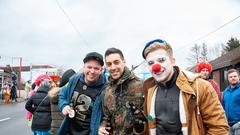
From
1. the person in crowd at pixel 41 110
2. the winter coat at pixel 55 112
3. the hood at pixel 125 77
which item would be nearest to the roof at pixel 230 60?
the person in crowd at pixel 41 110

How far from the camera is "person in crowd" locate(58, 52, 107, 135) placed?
3.12m

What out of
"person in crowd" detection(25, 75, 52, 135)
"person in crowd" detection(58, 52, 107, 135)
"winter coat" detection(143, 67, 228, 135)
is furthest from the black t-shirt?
"person in crowd" detection(25, 75, 52, 135)

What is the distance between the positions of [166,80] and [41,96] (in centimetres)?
322

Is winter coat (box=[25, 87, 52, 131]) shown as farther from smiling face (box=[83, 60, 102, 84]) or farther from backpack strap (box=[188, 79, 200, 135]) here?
backpack strap (box=[188, 79, 200, 135])

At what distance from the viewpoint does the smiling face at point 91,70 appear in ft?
10.4

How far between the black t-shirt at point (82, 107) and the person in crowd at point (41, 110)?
1613 mm

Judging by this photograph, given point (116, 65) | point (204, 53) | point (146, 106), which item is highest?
point (204, 53)

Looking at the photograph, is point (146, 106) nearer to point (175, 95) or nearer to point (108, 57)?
point (175, 95)

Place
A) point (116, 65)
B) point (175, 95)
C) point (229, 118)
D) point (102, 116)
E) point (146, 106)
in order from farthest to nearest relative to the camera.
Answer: point (229, 118)
point (102, 116)
point (116, 65)
point (146, 106)
point (175, 95)

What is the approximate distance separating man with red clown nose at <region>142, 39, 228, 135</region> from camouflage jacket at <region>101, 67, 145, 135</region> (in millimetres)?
234

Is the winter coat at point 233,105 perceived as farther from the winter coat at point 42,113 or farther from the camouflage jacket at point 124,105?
the winter coat at point 42,113

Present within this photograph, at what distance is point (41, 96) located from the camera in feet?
16.4

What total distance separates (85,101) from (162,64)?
1.19 m

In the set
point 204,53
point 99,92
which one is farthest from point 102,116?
point 204,53
